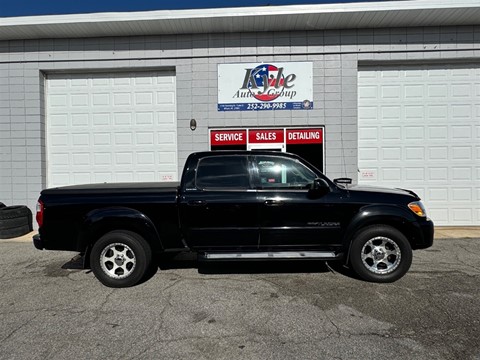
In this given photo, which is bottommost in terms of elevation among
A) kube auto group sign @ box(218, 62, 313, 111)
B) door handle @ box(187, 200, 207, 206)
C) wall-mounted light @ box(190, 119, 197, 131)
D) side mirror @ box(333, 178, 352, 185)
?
door handle @ box(187, 200, 207, 206)

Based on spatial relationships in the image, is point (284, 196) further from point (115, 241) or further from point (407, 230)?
point (115, 241)

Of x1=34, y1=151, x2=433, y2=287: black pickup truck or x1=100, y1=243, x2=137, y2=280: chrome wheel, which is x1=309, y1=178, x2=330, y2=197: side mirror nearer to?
x1=34, y1=151, x2=433, y2=287: black pickup truck

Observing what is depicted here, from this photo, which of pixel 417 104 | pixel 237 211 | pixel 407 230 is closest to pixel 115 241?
pixel 237 211

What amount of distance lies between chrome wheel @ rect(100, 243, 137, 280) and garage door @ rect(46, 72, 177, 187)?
15.6ft

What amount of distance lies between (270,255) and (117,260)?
2161 millimetres

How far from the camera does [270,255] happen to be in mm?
4535

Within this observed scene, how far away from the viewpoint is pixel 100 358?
9.43 feet

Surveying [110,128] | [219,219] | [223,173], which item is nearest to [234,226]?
[219,219]

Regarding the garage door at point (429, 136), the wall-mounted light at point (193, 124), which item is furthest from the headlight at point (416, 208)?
the wall-mounted light at point (193, 124)

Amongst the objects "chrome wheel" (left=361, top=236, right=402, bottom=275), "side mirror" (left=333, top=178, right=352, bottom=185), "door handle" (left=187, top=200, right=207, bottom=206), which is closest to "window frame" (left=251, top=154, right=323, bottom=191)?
"side mirror" (left=333, top=178, right=352, bottom=185)

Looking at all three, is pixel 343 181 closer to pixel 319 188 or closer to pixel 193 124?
pixel 319 188

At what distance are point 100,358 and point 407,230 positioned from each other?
4.13 meters

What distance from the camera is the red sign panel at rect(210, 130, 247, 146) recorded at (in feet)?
29.7

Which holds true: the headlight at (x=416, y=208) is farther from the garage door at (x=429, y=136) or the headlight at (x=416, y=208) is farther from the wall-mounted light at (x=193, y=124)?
the wall-mounted light at (x=193, y=124)
